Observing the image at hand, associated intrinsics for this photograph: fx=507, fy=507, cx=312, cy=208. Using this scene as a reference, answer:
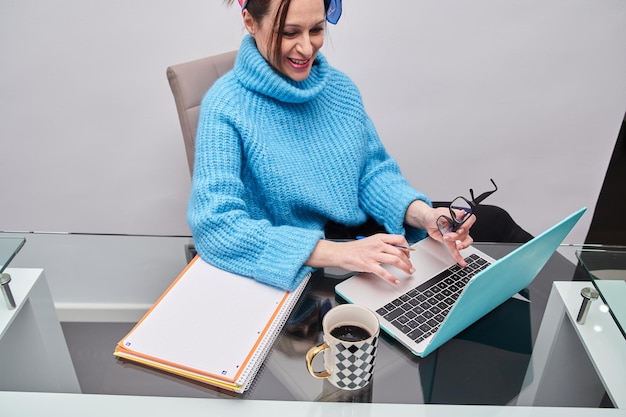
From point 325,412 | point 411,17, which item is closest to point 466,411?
point 325,412

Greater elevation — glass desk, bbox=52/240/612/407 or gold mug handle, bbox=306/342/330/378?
gold mug handle, bbox=306/342/330/378

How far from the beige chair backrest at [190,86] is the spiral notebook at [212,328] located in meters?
0.54

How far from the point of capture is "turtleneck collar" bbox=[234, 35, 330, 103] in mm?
1228

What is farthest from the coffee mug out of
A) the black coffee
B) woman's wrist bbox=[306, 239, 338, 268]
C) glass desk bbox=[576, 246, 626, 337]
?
glass desk bbox=[576, 246, 626, 337]

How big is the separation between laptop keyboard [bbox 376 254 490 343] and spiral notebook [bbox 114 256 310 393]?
0.20m

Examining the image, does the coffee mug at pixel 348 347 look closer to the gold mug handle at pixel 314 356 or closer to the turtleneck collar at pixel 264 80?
the gold mug handle at pixel 314 356

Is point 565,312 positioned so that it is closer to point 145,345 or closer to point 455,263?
point 455,263

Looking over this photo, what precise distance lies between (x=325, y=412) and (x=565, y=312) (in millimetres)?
555

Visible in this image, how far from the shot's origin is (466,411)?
0.80 metres

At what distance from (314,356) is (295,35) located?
29.7 inches

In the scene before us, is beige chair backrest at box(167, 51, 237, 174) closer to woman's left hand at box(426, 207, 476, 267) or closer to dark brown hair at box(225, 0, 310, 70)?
dark brown hair at box(225, 0, 310, 70)

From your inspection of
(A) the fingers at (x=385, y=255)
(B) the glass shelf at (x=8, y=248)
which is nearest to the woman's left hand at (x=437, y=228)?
(A) the fingers at (x=385, y=255)

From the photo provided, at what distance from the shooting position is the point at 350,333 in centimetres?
84

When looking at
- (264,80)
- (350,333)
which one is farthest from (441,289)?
(264,80)
